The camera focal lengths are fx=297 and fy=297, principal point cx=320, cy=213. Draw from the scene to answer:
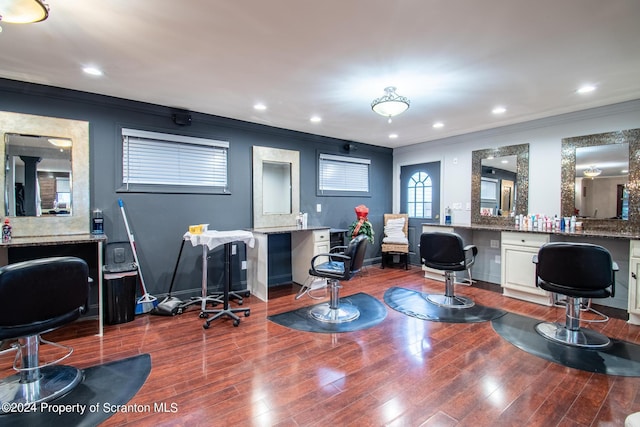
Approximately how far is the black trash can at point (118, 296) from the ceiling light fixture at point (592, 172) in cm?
561

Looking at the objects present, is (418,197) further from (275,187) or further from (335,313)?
(335,313)

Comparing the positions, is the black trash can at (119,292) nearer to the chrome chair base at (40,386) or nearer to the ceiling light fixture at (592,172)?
the chrome chair base at (40,386)

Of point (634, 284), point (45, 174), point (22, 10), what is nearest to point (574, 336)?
point (634, 284)

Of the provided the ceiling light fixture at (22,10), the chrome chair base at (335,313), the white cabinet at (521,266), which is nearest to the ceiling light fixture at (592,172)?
the white cabinet at (521,266)

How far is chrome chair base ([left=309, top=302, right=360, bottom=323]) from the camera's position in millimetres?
3189

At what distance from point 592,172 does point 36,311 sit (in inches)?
226

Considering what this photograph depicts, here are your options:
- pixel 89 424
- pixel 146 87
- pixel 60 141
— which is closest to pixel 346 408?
pixel 89 424

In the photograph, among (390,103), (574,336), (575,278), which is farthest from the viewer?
(390,103)

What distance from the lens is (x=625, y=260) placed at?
3.56 m

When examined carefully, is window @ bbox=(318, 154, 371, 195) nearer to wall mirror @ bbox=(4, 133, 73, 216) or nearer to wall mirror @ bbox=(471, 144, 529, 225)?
wall mirror @ bbox=(471, 144, 529, 225)

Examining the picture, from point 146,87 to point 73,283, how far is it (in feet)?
6.98

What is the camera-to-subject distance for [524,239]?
12.6 ft

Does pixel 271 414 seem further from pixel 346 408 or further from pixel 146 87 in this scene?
pixel 146 87

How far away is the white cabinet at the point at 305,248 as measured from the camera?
14.3ft
